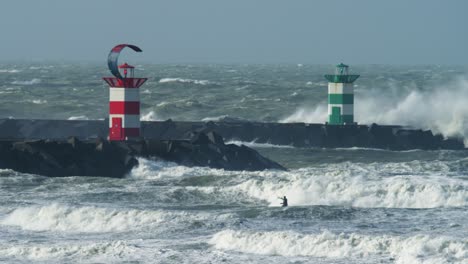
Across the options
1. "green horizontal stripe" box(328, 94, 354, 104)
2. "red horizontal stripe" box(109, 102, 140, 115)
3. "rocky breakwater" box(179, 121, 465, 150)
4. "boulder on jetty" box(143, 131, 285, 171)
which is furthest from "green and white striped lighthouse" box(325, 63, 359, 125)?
"red horizontal stripe" box(109, 102, 140, 115)

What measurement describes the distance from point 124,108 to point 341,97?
33.5 ft

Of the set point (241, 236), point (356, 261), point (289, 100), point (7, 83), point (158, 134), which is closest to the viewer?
point (356, 261)

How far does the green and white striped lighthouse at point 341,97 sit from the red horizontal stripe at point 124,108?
980 cm

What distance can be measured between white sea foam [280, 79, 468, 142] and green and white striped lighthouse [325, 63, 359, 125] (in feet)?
24.5

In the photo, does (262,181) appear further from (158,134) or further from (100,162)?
(158,134)

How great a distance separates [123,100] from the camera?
29250 millimetres

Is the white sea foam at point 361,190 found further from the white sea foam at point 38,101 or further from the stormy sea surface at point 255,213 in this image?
the white sea foam at point 38,101

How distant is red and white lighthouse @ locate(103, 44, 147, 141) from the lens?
96.1 ft

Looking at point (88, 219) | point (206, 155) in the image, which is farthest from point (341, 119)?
point (88, 219)

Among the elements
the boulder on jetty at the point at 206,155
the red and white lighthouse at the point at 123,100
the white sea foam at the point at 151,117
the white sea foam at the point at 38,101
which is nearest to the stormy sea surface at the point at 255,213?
the boulder on jetty at the point at 206,155

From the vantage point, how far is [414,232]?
20.0 metres

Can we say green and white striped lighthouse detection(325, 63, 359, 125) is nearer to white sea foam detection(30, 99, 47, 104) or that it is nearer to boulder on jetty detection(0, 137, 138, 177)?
boulder on jetty detection(0, 137, 138, 177)

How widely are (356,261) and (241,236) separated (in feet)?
7.44

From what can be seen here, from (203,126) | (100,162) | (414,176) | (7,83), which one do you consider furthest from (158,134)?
(7,83)
